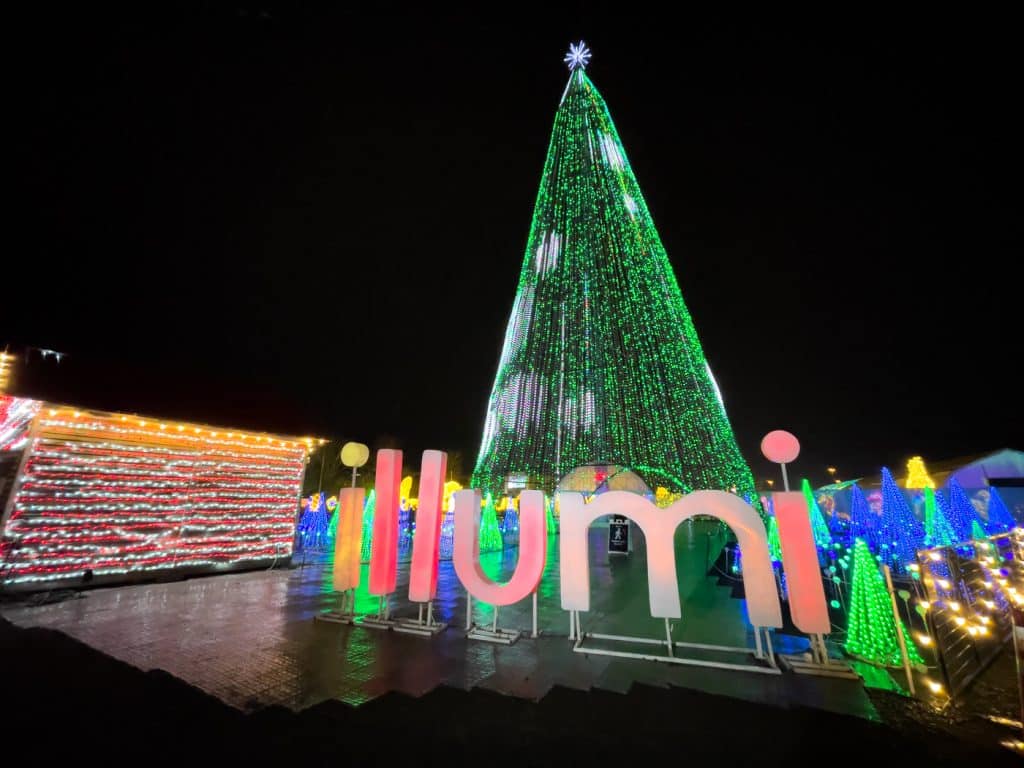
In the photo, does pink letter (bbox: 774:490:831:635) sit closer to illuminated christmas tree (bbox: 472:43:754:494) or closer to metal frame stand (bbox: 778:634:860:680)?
metal frame stand (bbox: 778:634:860:680)

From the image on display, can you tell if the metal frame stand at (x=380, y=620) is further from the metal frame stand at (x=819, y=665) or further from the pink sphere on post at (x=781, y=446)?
the pink sphere on post at (x=781, y=446)

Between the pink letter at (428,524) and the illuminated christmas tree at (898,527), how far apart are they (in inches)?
510

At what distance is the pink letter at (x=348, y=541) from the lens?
6680 millimetres

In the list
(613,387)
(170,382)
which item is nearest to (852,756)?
(170,382)

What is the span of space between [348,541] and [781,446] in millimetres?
6414

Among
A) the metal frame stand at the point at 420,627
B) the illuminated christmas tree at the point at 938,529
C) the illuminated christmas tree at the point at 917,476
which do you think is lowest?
the metal frame stand at the point at 420,627

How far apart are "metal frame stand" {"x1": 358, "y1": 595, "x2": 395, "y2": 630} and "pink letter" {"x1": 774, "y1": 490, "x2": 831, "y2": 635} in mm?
4845

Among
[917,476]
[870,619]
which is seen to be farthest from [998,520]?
[870,619]

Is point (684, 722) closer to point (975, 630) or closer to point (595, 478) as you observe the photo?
point (975, 630)

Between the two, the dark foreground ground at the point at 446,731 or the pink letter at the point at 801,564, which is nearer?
the dark foreground ground at the point at 446,731

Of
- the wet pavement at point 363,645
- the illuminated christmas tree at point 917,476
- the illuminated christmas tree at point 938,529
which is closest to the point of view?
the wet pavement at point 363,645

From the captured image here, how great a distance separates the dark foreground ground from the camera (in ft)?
9.67

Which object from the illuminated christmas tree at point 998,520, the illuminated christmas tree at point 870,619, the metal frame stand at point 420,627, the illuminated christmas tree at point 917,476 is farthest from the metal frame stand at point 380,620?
the illuminated christmas tree at point 917,476

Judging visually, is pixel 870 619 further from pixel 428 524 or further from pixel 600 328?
pixel 600 328
